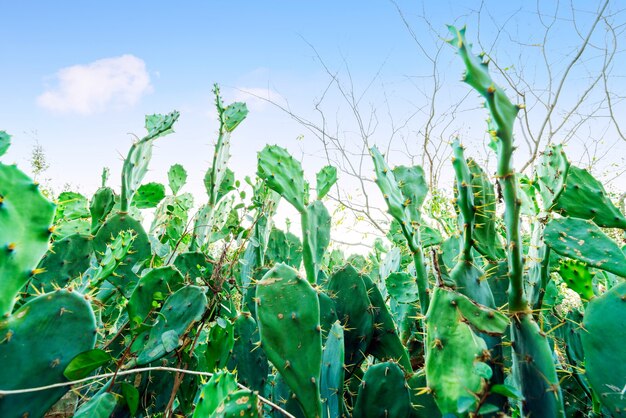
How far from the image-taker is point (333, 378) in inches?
50.5

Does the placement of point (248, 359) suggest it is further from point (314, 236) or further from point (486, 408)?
point (486, 408)

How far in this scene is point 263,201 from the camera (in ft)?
7.20

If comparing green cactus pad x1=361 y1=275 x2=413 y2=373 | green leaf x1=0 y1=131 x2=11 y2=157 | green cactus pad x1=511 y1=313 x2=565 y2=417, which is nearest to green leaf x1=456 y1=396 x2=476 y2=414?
green cactus pad x1=511 y1=313 x2=565 y2=417

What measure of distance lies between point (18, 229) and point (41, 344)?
0.27 meters

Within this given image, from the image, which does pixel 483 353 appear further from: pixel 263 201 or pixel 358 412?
pixel 263 201

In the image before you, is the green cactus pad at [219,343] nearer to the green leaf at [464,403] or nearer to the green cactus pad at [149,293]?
the green cactus pad at [149,293]

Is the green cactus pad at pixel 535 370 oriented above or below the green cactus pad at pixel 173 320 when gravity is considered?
below

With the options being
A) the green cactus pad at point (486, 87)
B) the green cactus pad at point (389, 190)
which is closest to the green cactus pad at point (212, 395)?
the green cactus pad at point (389, 190)

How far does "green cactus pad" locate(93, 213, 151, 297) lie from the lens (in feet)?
5.97

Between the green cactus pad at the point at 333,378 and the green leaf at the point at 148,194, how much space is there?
1.48m

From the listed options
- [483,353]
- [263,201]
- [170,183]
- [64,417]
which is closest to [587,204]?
[483,353]

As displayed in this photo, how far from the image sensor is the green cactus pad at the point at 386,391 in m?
1.18

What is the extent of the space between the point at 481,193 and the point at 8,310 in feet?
3.96

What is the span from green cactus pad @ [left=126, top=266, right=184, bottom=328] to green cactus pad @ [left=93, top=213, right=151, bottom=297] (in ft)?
1.30
